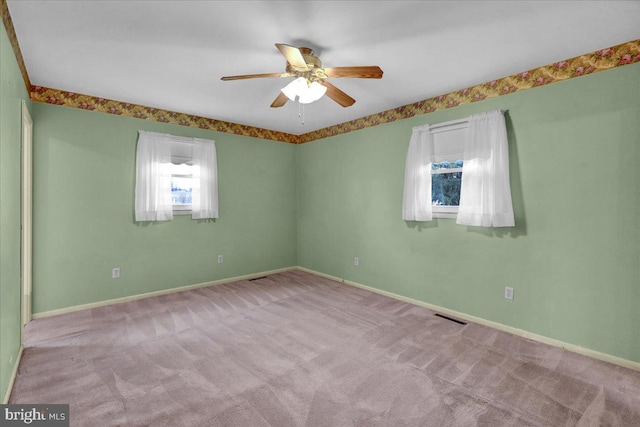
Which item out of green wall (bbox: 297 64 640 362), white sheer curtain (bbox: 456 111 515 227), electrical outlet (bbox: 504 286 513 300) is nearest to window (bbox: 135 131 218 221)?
green wall (bbox: 297 64 640 362)

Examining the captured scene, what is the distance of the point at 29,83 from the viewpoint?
3.09 meters

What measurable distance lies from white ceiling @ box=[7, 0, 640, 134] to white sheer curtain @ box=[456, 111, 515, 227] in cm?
50

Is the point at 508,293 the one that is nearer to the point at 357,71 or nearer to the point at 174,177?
the point at 357,71

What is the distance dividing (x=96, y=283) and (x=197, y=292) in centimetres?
118

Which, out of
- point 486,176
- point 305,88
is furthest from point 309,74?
point 486,176

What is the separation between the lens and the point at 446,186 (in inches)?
141

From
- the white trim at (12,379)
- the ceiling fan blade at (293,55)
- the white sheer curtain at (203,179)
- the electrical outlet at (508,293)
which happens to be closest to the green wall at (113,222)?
the white sheer curtain at (203,179)

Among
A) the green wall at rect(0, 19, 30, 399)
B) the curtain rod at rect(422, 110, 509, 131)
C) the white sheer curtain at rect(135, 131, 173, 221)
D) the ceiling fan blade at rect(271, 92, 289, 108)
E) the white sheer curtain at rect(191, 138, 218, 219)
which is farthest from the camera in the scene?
the white sheer curtain at rect(191, 138, 218, 219)

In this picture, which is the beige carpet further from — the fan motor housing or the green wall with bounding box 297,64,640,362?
the fan motor housing

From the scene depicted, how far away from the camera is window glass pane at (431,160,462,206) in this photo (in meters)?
3.48

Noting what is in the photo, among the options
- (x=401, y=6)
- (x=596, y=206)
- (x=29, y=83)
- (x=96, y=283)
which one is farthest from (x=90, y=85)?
(x=596, y=206)

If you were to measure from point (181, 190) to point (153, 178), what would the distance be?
45 cm

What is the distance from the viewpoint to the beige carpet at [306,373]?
73.1 inches

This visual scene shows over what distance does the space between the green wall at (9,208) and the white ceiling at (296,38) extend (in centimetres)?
43
